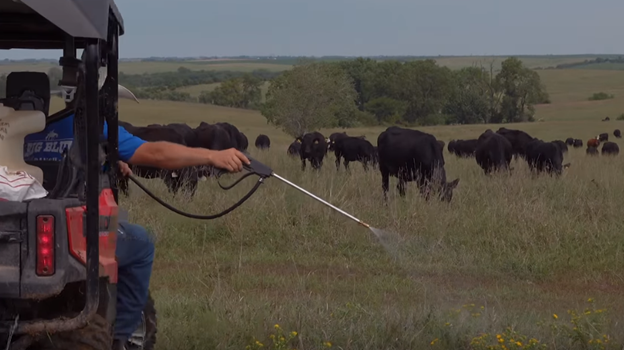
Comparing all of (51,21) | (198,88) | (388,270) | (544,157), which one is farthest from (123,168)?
(198,88)

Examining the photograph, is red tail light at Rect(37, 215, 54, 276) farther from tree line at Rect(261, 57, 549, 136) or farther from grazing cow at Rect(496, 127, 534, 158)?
tree line at Rect(261, 57, 549, 136)

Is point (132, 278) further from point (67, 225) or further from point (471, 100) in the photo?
point (471, 100)

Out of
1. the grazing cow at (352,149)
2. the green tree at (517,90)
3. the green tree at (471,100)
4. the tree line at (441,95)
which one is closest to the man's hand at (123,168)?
the grazing cow at (352,149)

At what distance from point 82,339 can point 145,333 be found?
54.4 inches

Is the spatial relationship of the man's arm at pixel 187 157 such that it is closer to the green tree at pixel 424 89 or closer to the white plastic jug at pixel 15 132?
the white plastic jug at pixel 15 132

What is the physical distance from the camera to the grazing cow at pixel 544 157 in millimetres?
20438

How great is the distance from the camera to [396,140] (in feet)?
57.3

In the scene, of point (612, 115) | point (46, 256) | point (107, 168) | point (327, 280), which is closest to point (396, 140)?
point (327, 280)

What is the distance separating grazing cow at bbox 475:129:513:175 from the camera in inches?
805

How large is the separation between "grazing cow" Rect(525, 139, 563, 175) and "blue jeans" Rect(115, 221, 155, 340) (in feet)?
53.7

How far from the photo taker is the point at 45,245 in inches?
134

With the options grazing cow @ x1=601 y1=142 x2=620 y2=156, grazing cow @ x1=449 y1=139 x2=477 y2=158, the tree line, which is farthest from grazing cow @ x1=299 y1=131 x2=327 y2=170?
the tree line

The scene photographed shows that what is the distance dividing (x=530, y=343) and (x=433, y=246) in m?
4.10

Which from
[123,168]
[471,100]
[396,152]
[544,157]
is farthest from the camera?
[471,100]
